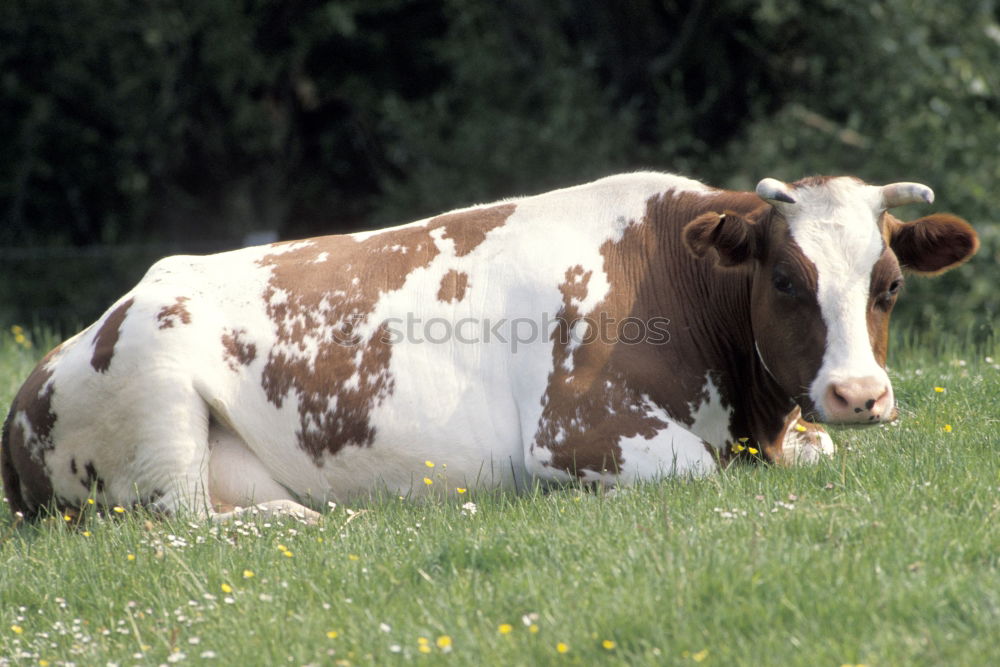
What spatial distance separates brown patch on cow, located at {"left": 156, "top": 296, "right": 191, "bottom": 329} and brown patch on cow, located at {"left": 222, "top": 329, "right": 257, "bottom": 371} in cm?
21

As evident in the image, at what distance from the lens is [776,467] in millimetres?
5410

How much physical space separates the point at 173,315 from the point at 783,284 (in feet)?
9.64

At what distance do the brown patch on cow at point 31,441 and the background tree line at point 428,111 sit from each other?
9.66 meters

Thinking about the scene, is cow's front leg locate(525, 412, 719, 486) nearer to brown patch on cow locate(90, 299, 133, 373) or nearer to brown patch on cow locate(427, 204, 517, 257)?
brown patch on cow locate(427, 204, 517, 257)

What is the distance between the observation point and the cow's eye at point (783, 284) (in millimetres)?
5414

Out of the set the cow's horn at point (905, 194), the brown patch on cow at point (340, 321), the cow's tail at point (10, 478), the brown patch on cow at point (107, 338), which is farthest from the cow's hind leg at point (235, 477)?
the cow's horn at point (905, 194)

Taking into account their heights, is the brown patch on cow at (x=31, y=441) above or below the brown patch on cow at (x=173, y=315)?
below

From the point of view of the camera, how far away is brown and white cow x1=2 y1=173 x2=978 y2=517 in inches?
223

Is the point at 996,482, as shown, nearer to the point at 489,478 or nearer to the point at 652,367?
the point at 652,367

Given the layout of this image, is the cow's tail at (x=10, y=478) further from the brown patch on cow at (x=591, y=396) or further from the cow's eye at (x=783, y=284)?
the cow's eye at (x=783, y=284)

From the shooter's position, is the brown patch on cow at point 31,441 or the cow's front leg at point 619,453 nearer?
the cow's front leg at point 619,453

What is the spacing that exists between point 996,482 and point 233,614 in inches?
113

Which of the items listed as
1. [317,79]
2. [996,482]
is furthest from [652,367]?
[317,79]

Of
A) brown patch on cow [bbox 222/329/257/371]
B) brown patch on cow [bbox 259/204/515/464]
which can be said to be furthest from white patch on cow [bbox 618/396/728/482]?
brown patch on cow [bbox 222/329/257/371]
